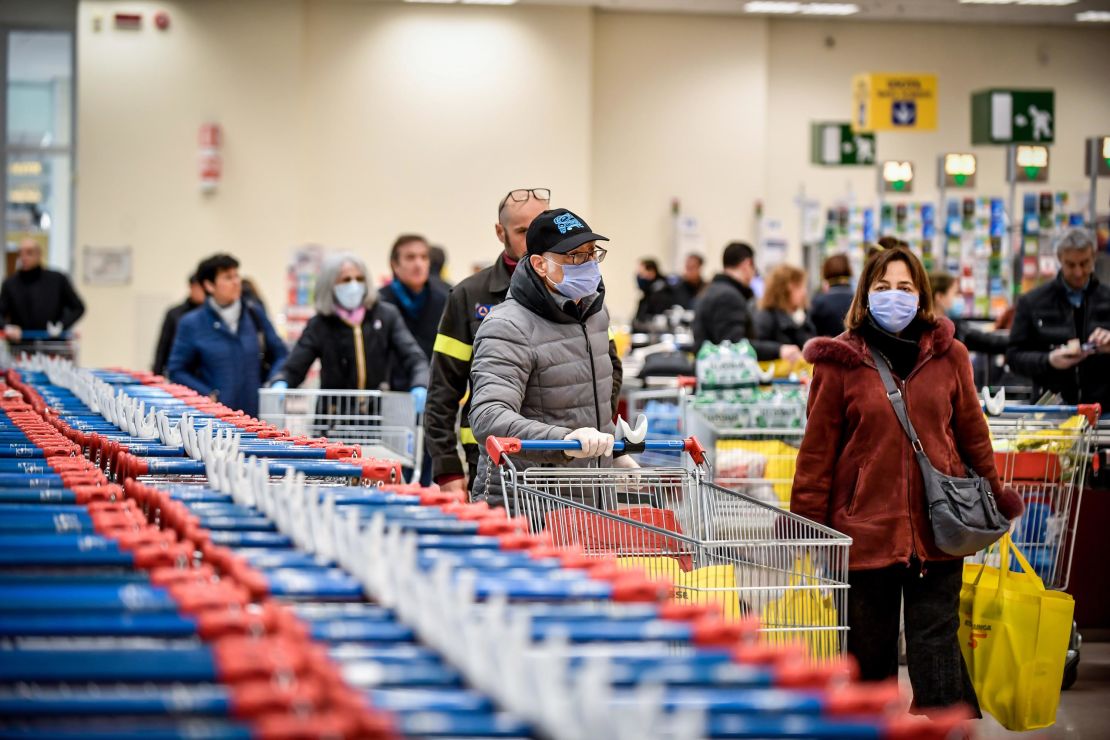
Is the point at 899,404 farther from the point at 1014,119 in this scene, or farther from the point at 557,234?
the point at 1014,119

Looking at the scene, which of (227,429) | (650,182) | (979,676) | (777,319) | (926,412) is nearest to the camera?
(227,429)

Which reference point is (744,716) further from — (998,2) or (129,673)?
(998,2)

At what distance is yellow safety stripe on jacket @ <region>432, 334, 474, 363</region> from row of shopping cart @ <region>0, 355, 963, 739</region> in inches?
92.9

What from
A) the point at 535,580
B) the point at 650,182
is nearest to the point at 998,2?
the point at 650,182

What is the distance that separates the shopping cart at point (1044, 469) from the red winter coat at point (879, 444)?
1.14 meters

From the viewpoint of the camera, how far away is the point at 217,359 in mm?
8203

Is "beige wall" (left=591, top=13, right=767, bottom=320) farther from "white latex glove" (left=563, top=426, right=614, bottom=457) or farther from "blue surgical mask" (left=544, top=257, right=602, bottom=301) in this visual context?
"white latex glove" (left=563, top=426, right=614, bottom=457)

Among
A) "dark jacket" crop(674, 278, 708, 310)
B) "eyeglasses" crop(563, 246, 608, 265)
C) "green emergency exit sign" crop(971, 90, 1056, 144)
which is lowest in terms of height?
"eyeglasses" crop(563, 246, 608, 265)

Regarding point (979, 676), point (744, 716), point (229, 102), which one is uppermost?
point (229, 102)

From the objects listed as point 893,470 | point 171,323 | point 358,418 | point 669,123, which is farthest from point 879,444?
point 669,123

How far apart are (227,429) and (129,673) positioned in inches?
95.6

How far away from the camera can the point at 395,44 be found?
18.2 meters

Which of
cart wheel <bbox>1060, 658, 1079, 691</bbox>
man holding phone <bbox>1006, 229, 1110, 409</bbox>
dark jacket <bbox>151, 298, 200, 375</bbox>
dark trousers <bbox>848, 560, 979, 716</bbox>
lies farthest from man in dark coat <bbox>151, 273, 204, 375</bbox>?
dark trousers <bbox>848, 560, 979, 716</bbox>

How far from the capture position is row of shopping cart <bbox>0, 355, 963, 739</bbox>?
1.63 m
